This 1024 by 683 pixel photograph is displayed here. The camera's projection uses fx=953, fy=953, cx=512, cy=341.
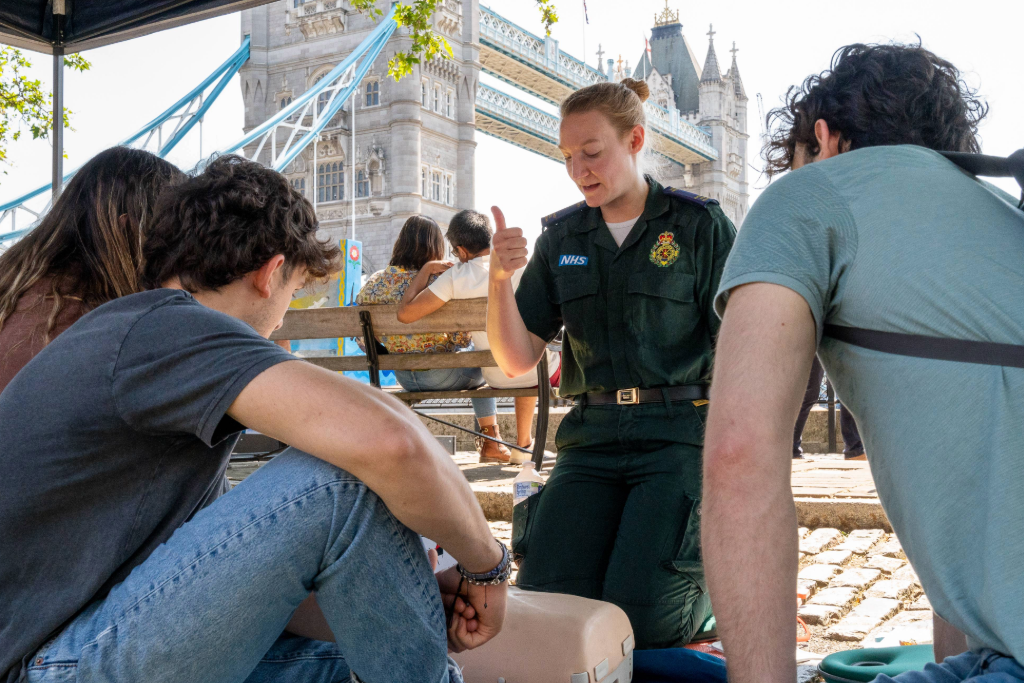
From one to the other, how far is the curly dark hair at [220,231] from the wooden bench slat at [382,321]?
9.60ft

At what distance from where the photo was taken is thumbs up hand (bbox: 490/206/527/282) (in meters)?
2.71

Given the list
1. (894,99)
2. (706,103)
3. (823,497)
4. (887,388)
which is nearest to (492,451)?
(823,497)

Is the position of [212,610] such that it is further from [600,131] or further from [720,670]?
[600,131]

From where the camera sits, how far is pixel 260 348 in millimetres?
1344

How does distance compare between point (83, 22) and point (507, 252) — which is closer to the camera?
point (507, 252)

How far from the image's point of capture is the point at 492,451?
6129 mm

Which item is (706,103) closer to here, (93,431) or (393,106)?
(393,106)

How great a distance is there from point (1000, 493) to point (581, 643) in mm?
1060

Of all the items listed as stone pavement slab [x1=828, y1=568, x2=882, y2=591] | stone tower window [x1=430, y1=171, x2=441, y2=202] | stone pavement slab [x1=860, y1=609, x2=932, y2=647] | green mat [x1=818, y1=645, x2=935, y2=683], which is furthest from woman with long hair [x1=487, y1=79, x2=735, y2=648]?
stone tower window [x1=430, y1=171, x2=441, y2=202]

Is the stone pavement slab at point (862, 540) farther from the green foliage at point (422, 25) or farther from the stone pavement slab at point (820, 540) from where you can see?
the green foliage at point (422, 25)

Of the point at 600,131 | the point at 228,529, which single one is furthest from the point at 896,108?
the point at 600,131

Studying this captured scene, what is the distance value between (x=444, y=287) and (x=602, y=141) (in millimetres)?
2117

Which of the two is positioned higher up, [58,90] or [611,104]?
[58,90]

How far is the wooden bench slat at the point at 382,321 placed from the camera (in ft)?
15.4
